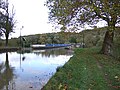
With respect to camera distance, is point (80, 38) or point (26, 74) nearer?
point (26, 74)

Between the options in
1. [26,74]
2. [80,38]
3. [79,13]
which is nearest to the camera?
[26,74]

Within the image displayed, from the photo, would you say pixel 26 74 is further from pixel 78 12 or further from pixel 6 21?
pixel 6 21

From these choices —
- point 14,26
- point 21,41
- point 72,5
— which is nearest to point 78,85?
point 72,5

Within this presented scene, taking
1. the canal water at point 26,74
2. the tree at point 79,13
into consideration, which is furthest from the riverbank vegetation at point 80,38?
the canal water at point 26,74

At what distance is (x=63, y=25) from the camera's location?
18953mm

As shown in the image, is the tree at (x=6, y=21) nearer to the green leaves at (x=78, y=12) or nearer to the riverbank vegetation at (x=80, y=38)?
the riverbank vegetation at (x=80, y=38)

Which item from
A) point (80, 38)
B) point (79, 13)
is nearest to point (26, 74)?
point (79, 13)

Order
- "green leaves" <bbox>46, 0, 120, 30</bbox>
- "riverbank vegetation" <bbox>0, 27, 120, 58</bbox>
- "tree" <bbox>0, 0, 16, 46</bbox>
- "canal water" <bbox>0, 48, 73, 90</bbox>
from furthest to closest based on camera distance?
"tree" <bbox>0, 0, 16, 46</bbox> → "riverbank vegetation" <bbox>0, 27, 120, 58</bbox> → "green leaves" <bbox>46, 0, 120, 30</bbox> → "canal water" <bbox>0, 48, 73, 90</bbox>

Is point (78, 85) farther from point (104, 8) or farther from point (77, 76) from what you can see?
point (104, 8)

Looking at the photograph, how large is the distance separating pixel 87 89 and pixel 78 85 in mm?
492

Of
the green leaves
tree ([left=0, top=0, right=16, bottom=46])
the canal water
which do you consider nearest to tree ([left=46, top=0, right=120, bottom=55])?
the green leaves

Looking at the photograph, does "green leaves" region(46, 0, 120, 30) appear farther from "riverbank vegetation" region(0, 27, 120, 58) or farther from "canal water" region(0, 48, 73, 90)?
"canal water" region(0, 48, 73, 90)

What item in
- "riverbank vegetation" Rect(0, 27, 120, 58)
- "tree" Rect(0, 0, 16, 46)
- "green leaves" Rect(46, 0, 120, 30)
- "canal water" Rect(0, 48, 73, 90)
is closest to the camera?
"canal water" Rect(0, 48, 73, 90)

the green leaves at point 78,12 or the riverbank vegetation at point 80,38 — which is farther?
the riverbank vegetation at point 80,38
